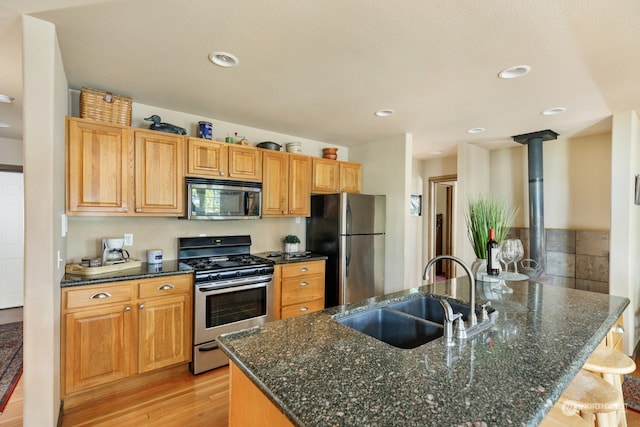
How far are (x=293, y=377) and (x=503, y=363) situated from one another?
0.71m

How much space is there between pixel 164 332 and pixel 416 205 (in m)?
4.37

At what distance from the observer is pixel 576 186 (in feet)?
13.0

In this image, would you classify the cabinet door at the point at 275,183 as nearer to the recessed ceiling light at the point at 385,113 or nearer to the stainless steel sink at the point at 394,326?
the recessed ceiling light at the point at 385,113

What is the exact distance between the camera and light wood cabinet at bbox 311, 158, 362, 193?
3.87 meters

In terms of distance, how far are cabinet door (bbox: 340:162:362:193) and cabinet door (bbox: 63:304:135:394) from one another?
9.05 feet

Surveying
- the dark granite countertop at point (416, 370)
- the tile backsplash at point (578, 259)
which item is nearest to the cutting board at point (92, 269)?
the dark granite countertop at point (416, 370)

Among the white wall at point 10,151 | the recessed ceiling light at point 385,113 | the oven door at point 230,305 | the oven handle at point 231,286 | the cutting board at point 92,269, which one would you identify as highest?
the recessed ceiling light at point 385,113

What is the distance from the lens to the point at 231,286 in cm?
279

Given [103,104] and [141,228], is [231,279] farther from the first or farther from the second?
[103,104]

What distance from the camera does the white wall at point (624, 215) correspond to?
9.78ft

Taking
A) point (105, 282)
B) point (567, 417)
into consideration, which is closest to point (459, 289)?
point (567, 417)

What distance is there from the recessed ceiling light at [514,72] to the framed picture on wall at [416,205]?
10.9ft

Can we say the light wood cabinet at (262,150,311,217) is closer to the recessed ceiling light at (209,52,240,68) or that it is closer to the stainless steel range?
the stainless steel range

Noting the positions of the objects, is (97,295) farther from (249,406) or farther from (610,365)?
(610,365)
